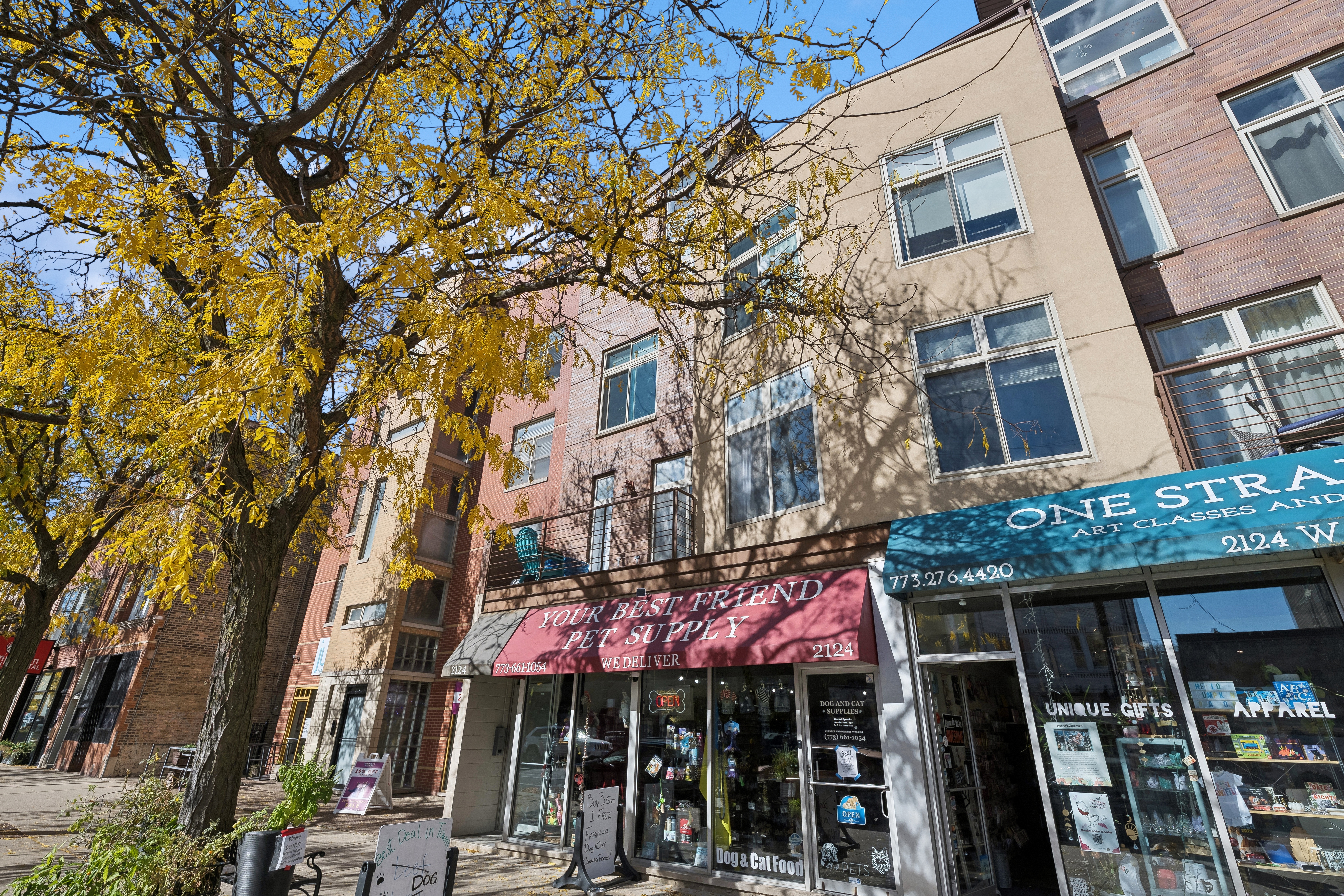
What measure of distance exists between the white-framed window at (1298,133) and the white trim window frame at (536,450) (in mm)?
Answer: 13307

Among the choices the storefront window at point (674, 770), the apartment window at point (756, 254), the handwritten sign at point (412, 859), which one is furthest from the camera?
the apartment window at point (756, 254)

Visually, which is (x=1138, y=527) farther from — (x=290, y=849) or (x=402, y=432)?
(x=402, y=432)

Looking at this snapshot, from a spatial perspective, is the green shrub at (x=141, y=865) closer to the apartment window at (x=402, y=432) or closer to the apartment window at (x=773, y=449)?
the apartment window at (x=773, y=449)

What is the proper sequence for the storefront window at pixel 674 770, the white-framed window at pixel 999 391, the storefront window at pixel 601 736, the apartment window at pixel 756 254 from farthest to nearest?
the apartment window at pixel 756 254 < the storefront window at pixel 601 736 < the storefront window at pixel 674 770 < the white-framed window at pixel 999 391

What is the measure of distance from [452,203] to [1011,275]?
730cm

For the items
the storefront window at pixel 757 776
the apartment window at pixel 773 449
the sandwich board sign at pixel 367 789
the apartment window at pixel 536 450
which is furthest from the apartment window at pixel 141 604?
the storefront window at pixel 757 776

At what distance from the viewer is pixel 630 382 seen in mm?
13836

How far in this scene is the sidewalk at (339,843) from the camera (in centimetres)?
809

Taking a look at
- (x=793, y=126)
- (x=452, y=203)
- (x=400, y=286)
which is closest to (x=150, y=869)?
(x=400, y=286)

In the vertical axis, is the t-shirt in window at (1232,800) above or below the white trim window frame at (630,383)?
below

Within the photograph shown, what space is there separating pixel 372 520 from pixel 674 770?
49.3 feet

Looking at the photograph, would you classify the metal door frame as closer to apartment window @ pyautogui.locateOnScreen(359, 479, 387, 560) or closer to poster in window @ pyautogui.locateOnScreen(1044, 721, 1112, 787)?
poster in window @ pyautogui.locateOnScreen(1044, 721, 1112, 787)

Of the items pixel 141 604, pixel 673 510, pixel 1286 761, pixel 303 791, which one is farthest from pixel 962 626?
pixel 141 604

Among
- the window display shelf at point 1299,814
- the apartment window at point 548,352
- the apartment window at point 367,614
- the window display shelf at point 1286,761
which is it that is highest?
the apartment window at point 548,352
